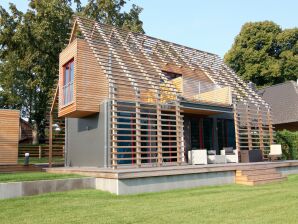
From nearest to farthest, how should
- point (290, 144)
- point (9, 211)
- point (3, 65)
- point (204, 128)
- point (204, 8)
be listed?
point (9, 211)
point (204, 8)
point (204, 128)
point (290, 144)
point (3, 65)

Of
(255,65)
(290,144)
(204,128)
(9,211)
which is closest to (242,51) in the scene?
(255,65)

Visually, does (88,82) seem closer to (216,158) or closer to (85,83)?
(85,83)

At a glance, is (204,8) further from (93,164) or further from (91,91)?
(93,164)

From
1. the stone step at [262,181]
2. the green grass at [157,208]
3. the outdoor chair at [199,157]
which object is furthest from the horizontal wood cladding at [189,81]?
the green grass at [157,208]

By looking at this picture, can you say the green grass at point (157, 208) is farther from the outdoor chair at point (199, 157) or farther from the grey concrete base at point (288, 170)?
the grey concrete base at point (288, 170)

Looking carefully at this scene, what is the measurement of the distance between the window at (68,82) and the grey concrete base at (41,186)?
4.77 m

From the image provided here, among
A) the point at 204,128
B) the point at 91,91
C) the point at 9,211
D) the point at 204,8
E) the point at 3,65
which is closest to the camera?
the point at 9,211

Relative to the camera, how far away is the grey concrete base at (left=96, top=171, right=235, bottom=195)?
28.6 feet

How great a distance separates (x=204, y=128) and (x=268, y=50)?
22.8 m

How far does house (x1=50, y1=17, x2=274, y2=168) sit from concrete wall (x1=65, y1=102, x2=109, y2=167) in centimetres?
4

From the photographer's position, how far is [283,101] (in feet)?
81.3

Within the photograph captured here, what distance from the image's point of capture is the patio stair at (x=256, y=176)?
11039 mm

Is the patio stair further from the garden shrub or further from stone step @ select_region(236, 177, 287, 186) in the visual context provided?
the garden shrub

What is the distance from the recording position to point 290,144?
60.9 feet
